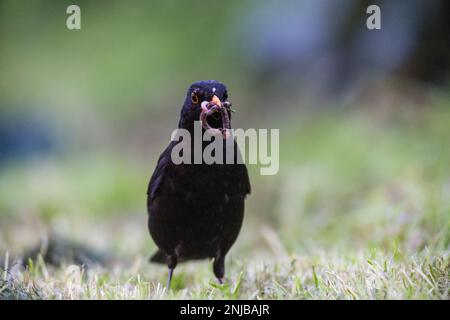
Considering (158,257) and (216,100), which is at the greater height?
(216,100)

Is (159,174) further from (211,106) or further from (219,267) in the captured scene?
(219,267)

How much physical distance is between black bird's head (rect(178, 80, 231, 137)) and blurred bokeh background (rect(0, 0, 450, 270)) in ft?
4.55

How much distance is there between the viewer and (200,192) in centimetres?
363

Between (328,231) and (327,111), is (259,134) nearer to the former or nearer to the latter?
(327,111)

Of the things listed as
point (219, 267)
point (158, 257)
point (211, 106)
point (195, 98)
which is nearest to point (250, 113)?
point (158, 257)

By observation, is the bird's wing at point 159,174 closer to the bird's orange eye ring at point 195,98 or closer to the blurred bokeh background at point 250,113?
the bird's orange eye ring at point 195,98

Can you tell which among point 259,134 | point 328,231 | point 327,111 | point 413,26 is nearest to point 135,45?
point 259,134

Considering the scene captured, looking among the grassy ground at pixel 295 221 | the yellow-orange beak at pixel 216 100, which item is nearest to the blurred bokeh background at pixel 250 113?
the grassy ground at pixel 295 221

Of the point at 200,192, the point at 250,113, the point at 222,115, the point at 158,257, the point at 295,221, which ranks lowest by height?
the point at 295,221

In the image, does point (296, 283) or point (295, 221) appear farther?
point (295, 221)

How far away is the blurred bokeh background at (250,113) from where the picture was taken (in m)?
5.36

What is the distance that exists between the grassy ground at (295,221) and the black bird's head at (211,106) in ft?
2.66

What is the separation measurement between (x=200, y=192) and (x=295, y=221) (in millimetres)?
2432

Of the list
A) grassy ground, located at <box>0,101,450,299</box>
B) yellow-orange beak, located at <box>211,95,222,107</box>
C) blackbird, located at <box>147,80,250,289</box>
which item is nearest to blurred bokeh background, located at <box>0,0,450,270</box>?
grassy ground, located at <box>0,101,450,299</box>
